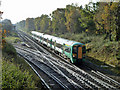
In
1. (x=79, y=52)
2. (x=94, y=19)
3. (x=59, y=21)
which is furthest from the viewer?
(x=59, y=21)

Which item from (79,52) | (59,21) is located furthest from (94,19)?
(59,21)

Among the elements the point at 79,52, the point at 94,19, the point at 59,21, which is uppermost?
the point at 59,21

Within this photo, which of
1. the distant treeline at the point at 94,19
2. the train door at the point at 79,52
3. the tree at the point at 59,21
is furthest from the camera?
the tree at the point at 59,21

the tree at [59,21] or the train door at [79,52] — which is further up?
the tree at [59,21]

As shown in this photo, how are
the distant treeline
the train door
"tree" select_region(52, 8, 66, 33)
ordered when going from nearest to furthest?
the train door < the distant treeline < "tree" select_region(52, 8, 66, 33)

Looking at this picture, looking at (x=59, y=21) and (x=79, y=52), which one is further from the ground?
(x=59, y=21)

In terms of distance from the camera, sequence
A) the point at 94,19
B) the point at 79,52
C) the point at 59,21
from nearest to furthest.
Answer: the point at 79,52 < the point at 94,19 < the point at 59,21

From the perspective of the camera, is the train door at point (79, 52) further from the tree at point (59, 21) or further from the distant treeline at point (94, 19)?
the tree at point (59, 21)

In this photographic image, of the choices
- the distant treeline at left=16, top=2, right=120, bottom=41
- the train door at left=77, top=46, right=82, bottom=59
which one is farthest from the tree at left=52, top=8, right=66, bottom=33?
the train door at left=77, top=46, right=82, bottom=59

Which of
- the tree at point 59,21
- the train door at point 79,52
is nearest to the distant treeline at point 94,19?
the tree at point 59,21

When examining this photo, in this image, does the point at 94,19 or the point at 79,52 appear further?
the point at 94,19

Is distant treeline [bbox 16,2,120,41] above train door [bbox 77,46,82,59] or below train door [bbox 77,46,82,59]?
above

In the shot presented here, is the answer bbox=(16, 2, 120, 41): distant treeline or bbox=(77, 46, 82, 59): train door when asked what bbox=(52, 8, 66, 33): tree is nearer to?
bbox=(16, 2, 120, 41): distant treeline

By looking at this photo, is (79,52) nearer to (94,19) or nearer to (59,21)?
(94,19)
